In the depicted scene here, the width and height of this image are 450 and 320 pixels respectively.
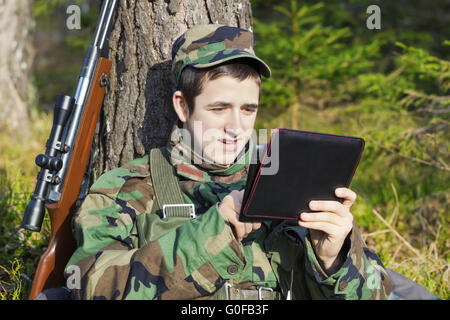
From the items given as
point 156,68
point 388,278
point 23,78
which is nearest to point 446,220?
point 388,278

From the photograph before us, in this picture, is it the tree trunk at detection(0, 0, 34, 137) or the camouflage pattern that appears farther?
the tree trunk at detection(0, 0, 34, 137)

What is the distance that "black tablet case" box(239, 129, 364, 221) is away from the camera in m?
1.94

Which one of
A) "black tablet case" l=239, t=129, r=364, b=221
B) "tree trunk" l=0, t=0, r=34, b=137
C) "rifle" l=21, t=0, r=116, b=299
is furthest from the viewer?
"tree trunk" l=0, t=0, r=34, b=137

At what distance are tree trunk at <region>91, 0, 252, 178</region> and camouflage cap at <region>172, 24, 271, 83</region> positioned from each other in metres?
0.34

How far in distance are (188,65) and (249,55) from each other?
1.15ft

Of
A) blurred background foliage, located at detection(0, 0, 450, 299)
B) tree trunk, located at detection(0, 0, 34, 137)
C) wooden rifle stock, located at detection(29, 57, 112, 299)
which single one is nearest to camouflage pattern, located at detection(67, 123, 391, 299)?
wooden rifle stock, located at detection(29, 57, 112, 299)

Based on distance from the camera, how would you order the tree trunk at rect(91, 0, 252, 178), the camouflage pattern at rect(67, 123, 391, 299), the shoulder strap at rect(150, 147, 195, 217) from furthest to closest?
the tree trunk at rect(91, 0, 252, 178) < the shoulder strap at rect(150, 147, 195, 217) < the camouflage pattern at rect(67, 123, 391, 299)

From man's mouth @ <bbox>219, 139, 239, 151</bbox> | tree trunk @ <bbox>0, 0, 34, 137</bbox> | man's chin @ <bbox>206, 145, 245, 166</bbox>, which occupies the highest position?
tree trunk @ <bbox>0, 0, 34, 137</bbox>

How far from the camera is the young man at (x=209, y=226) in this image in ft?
6.76

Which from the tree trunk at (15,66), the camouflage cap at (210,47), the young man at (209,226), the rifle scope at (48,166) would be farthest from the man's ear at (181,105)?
the tree trunk at (15,66)

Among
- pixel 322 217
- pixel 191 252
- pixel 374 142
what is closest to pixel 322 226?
pixel 322 217

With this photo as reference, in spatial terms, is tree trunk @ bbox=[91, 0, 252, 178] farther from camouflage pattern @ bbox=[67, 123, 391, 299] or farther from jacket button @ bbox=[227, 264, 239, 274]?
jacket button @ bbox=[227, 264, 239, 274]

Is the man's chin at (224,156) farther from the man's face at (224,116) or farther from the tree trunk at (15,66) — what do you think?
the tree trunk at (15,66)
